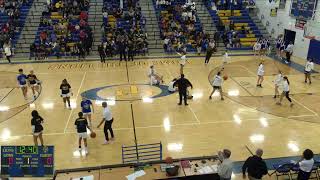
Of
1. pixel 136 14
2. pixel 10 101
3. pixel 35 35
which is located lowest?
pixel 10 101

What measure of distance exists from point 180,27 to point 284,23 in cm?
903

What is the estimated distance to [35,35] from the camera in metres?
29.2

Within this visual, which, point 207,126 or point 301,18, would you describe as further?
point 301,18

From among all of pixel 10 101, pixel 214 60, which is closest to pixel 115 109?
pixel 10 101

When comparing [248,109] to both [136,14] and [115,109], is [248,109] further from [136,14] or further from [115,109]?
[136,14]

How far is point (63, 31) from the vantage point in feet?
93.5

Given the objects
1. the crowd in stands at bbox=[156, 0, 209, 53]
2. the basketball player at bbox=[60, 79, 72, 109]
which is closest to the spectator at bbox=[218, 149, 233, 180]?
the basketball player at bbox=[60, 79, 72, 109]

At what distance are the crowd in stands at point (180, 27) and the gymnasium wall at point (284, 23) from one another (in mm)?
6429

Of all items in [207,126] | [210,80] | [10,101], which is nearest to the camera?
[207,126]

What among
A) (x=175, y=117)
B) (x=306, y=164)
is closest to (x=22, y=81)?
(x=175, y=117)

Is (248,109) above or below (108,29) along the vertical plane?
below

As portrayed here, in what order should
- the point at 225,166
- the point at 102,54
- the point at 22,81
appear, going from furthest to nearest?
the point at 102,54
the point at 22,81
the point at 225,166

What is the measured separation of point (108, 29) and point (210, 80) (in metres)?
12.7

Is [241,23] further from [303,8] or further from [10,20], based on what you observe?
[10,20]
